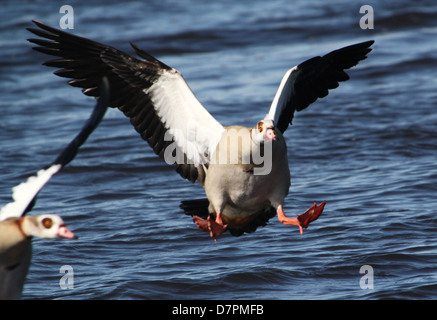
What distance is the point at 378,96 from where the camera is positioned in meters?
12.6

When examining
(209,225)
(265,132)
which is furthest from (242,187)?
(265,132)

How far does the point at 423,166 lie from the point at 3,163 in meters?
5.19

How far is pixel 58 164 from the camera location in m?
5.18

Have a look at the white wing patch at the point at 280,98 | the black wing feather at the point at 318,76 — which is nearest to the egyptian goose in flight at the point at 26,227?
the white wing patch at the point at 280,98

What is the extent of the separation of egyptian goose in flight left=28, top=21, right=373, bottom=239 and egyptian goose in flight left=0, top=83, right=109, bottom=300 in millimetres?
1159

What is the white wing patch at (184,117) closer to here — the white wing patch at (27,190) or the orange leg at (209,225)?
the orange leg at (209,225)

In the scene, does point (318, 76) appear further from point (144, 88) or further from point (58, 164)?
point (58, 164)

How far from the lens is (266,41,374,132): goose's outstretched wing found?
6.77 m

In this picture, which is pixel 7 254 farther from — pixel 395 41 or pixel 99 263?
pixel 395 41

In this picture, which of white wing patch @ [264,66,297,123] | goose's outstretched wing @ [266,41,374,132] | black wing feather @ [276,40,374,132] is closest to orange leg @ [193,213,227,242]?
white wing patch @ [264,66,297,123]

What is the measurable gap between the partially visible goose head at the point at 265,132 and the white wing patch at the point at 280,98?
1.16ft

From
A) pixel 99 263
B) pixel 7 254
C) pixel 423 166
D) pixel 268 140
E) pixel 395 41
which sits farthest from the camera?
pixel 395 41

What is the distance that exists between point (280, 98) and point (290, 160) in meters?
3.62
